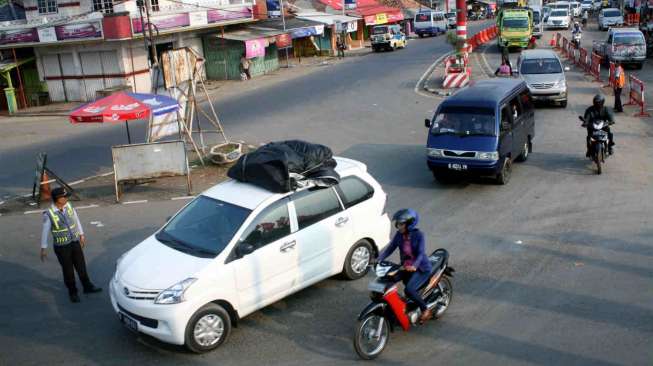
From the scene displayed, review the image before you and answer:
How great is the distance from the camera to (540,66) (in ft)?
72.7

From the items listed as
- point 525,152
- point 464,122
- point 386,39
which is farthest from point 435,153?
point 386,39

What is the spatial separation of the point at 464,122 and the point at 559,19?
45.4 m

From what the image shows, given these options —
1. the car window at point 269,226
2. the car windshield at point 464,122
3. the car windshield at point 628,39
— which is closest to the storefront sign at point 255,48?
the car windshield at point 628,39

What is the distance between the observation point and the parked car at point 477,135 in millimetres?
13000

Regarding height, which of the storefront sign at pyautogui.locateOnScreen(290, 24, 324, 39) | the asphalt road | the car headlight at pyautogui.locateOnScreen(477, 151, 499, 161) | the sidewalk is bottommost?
the asphalt road

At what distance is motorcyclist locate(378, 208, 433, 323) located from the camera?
7.20m

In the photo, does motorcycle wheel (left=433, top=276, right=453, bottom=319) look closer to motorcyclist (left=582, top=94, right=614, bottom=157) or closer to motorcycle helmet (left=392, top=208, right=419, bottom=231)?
motorcycle helmet (left=392, top=208, right=419, bottom=231)

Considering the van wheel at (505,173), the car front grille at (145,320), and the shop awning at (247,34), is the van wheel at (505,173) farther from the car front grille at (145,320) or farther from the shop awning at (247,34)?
the shop awning at (247,34)

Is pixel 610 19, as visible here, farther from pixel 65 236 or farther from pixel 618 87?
pixel 65 236

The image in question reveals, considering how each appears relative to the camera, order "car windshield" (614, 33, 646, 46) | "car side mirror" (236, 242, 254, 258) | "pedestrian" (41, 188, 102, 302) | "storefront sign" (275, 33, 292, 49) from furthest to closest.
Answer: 1. "storefront sign" (275, 33, 292, 49)
2. "car windshield" (614, 33, 646, 46)
3. "pedestrian" (41, 188, 102, 302)
4. "car side mirror" (236, 242, 254, 258)

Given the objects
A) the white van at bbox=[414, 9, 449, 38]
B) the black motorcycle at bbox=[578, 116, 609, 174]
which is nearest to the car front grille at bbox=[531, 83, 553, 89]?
the black motorcycle at bbox=[578, 116, 609, 174]

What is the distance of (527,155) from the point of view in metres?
15.6

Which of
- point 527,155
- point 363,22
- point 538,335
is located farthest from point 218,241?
point 363,22

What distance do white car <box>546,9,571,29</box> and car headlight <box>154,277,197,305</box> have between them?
53.5m
